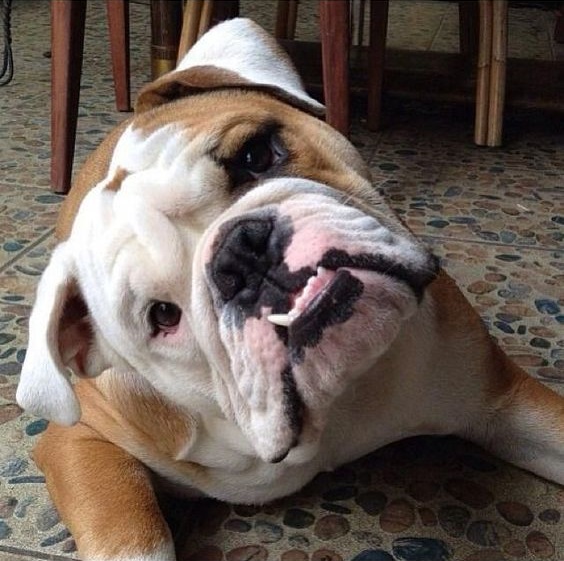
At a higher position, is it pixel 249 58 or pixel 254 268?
pixel 249 58

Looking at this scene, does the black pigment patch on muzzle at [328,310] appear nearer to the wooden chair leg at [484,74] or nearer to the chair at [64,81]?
the chair at [64,81]

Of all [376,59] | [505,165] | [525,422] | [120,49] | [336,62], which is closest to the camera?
[525,422]

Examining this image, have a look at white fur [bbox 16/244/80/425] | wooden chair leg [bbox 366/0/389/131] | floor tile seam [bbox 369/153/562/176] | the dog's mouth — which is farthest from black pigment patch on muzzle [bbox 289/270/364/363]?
wooden chair leg [bbox 366/0/389/131]

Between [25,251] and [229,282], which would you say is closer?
[229,282]

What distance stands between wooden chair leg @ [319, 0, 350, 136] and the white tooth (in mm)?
1167

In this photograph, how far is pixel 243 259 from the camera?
840mm

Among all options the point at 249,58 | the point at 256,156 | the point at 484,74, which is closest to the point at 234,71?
the point at 249,58

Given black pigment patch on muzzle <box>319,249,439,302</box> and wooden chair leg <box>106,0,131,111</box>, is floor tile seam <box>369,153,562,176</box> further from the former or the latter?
black pigment patch on muzzle <box>319,249,439,302</box>

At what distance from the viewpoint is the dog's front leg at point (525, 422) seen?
1137mm

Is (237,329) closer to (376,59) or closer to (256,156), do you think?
(256,156)

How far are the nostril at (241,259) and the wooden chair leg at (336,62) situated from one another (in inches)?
43.8

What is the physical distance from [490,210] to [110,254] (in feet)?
4.30

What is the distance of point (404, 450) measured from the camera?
1.21m

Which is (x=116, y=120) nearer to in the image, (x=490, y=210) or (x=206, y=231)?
(x=490, y=210)
